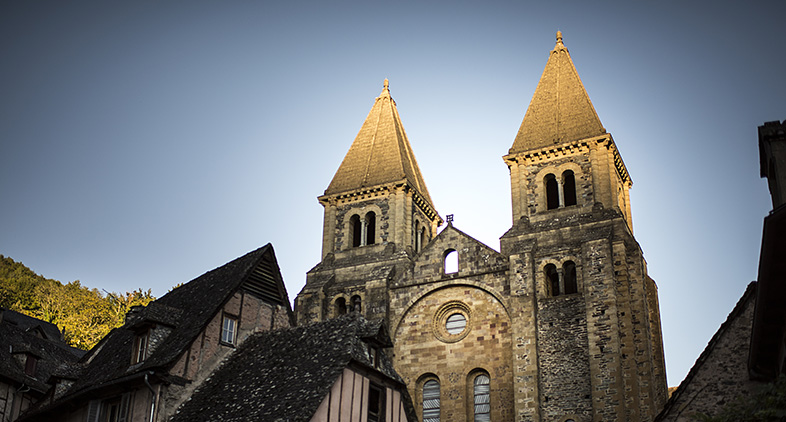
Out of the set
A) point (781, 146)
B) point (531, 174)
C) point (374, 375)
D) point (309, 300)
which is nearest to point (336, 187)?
point (309, 300)

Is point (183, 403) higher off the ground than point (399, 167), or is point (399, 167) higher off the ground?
point (399, 167)

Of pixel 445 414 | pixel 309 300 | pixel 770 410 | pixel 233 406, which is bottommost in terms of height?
pixel 770 410

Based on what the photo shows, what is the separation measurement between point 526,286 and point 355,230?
11191 mm

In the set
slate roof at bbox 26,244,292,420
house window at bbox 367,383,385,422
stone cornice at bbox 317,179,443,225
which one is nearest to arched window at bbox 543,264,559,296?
stone cornice at bbox 317,179,443,225

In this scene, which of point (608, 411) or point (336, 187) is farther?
point (336, 187)

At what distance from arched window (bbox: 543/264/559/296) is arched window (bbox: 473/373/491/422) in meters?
4.82

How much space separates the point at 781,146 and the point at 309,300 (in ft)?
92.6

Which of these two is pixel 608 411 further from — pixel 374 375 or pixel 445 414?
pixel 374 375

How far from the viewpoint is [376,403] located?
21.5m

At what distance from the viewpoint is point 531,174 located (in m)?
39.6

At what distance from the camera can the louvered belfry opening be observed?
24.7 metres

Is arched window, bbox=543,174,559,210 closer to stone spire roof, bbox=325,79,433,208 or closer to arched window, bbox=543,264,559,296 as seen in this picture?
arched window, bbox=543,264,559,296

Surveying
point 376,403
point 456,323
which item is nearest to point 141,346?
point 376,403

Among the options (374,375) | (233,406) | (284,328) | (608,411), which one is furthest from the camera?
(608,411)
